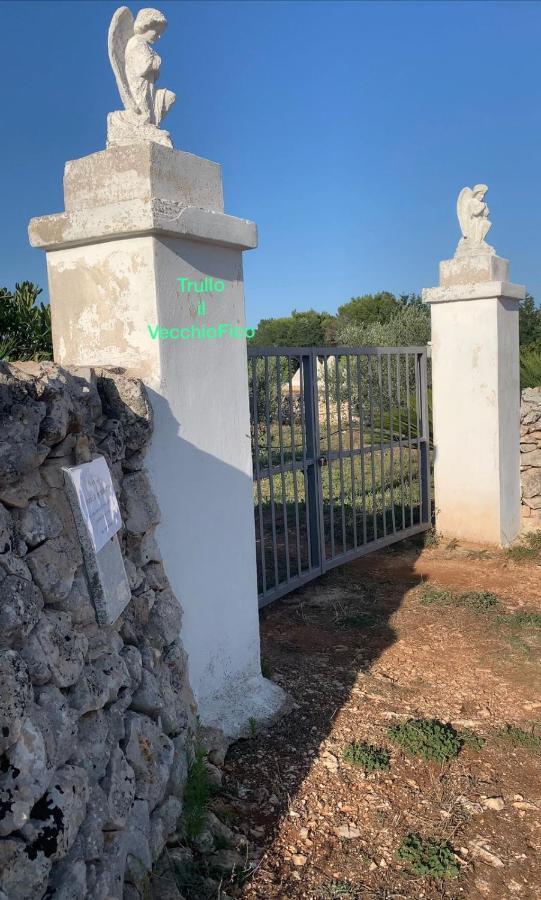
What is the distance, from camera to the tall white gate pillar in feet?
23.6

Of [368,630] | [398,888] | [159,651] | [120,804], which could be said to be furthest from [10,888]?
[368,630]

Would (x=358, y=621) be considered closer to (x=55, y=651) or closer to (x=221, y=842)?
(x=221, y=842)

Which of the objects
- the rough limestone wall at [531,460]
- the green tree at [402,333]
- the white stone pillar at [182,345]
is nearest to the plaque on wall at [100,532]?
the white stone pillar at [182,345]

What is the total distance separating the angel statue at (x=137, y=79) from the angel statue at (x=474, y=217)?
14.8 ft

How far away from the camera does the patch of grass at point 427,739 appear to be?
136 inches

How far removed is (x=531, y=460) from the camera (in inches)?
307

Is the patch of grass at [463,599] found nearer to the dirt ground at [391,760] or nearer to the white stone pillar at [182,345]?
the dirt ground at [391,760]

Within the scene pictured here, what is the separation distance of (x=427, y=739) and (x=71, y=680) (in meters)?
2.06

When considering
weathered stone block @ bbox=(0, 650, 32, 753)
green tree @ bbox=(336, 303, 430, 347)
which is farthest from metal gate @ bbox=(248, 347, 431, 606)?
green tree @ bbox=(336, 303, 430, 347)

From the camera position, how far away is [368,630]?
521 cm

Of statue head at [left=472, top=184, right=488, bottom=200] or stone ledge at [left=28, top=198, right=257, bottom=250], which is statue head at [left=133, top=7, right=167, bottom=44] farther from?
statue head at [left=472, top=184, right=488, bottom=200]

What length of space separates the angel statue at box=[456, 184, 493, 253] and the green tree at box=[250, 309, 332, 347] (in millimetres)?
30387

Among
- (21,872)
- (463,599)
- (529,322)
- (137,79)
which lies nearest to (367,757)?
(21,872)

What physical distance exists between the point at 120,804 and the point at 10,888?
0.57 m
